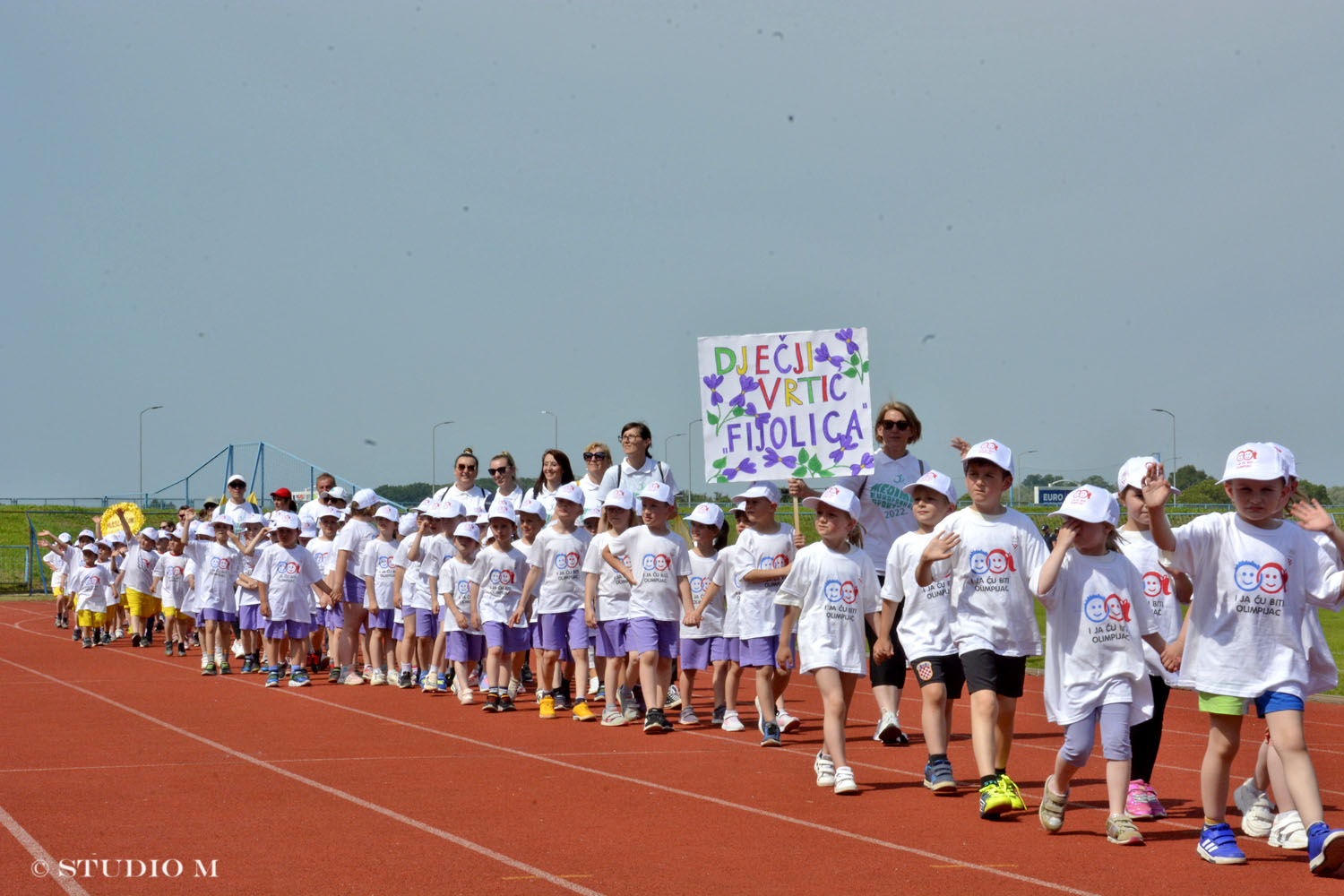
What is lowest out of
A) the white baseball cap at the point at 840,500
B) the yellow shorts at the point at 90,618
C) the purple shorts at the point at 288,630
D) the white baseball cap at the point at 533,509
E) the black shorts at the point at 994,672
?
the yellow shorts at the point at 90,618

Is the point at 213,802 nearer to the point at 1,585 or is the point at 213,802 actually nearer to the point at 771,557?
the point at 771,557

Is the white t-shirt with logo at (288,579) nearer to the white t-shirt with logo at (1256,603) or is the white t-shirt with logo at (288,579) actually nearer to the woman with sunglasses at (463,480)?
the woman with sunglasses at (463,480)

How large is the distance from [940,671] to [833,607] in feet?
2.68

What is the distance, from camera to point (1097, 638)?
7.00m

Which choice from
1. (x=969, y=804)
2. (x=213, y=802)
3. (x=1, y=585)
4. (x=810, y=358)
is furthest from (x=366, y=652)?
(x=1, y=585)

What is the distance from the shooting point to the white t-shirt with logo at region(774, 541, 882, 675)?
8.72m

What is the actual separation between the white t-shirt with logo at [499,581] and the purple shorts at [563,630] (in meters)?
0.36

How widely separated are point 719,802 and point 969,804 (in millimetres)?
1389

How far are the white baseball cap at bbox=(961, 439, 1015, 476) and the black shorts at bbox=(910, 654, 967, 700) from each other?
123 centimetres

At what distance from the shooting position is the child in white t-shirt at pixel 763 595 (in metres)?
10.6

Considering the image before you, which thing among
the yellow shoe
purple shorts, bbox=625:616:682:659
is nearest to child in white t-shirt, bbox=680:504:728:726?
purple shorts, bbox=625:616:682:659

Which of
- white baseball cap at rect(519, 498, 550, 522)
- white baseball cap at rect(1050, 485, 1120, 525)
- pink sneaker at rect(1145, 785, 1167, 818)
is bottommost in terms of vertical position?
pink sneaker at rect(1145, 785, 1167, 818)

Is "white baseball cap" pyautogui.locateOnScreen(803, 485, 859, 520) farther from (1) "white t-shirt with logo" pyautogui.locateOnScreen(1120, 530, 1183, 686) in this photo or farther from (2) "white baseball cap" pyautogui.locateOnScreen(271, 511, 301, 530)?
(2) "white baseball cap" pyautogui.locateOnScreen(271, 511, 301, 530)

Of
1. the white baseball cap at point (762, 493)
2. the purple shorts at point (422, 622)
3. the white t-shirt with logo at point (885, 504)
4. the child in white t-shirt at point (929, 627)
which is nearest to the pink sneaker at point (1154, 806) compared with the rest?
the child in white t-shirt at point (929, 627)
